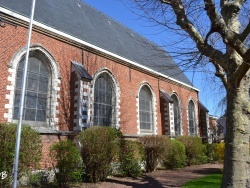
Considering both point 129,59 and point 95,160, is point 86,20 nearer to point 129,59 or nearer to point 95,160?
point 129,59

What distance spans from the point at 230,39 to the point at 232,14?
1264mm

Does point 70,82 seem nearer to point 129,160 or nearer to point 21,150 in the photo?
point 129,160

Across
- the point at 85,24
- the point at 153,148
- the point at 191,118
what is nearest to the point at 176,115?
the point at 191,118

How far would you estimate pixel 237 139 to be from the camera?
213 inches

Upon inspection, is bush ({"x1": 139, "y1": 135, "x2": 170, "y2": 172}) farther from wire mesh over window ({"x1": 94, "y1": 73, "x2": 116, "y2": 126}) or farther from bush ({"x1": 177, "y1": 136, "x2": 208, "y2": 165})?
bush ({"x1": 177, "y1": 136, "x2": 208, "y2": 165})

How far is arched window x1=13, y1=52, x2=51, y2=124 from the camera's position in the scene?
9586mm

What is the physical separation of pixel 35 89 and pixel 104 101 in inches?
152

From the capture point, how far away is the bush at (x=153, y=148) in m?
10.8

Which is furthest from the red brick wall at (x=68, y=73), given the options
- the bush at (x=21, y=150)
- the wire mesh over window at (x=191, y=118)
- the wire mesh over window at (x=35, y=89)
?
the wire mesh over window at (x=191, y=118)

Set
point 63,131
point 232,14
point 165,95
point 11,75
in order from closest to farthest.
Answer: point 232,14 < point 11,75 < point 63,131 < point 165,95

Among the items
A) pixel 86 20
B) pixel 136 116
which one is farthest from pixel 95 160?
pixel 86 20

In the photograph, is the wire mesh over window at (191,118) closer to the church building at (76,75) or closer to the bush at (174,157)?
the church building at (76,75)

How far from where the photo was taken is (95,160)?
817 cm

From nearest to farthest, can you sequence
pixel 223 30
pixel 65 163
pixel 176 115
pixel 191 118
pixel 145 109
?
pixel 223 30, pixel 65 163, pixel 145 109, pixel 176 115, pixel 191 118
